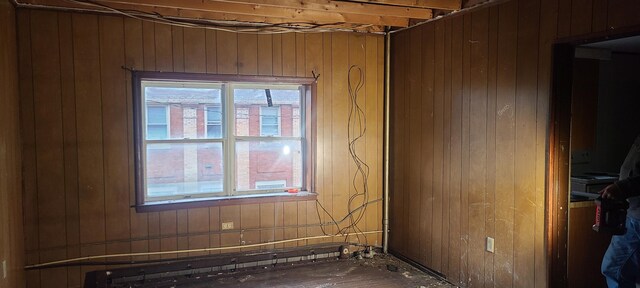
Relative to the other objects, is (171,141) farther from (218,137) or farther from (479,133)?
(479,133)

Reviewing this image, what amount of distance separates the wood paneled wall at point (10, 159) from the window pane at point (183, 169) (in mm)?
965

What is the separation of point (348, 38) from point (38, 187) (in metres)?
3.03

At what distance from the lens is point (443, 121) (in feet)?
12.3

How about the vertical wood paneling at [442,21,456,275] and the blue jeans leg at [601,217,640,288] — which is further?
the vertical wood paneling at [442,21,456,275]

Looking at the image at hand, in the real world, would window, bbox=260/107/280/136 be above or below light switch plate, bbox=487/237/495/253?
above

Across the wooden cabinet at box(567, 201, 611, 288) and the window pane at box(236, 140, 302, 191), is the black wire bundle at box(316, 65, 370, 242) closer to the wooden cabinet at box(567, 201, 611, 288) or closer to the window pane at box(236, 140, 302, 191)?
the window pane at box(236, 140, 302, 191)

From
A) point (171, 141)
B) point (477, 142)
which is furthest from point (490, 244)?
point (171, 141)

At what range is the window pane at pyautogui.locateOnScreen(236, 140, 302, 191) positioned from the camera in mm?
4129

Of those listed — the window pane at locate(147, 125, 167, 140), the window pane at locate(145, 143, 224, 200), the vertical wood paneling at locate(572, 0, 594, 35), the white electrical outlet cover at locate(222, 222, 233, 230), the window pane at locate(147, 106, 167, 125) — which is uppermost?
the vertical wood paneling at locate(572, 0, 594, 35)

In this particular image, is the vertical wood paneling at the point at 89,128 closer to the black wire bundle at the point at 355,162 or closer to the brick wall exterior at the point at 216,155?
the brick wall exterior at the point at 216,155

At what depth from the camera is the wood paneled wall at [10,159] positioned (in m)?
2.73

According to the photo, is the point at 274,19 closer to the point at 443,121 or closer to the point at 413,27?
the point at 413,27

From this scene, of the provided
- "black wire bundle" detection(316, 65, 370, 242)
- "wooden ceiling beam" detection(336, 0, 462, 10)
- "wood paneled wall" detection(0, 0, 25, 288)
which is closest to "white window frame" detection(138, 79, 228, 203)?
"wood paneled wall" detection(0, 0, 25, 288)

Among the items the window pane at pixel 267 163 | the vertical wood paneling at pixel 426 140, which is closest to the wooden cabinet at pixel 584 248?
the vertical wood paneling at pixel 426 140
